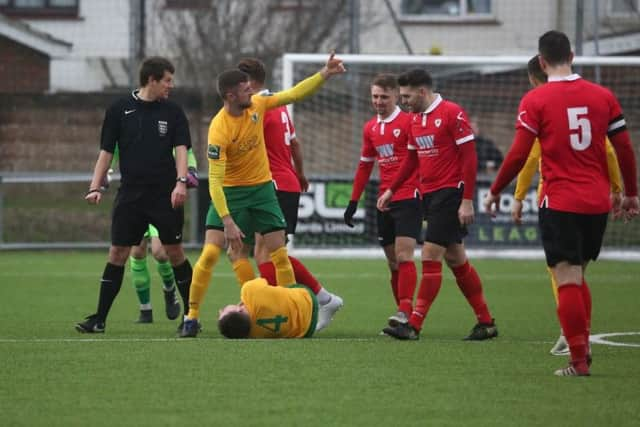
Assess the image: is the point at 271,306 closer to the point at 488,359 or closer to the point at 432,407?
the point at 488,359

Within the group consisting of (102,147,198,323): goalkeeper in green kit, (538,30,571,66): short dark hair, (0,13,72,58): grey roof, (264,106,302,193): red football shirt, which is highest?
(0,13,72,58): grey roof

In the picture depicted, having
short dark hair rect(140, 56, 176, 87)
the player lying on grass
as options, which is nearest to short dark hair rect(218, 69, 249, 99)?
short dark hair rect(140, 56, 176, 87)

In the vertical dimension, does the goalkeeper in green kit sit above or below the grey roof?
below

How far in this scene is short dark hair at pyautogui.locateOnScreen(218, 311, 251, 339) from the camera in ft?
33.7

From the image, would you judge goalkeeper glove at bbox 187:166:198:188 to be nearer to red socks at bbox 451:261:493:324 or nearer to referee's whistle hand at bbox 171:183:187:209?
referee's whistle hand at bbox 171:183:187:209

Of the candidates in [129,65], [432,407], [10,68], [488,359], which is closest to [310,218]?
[129,65]

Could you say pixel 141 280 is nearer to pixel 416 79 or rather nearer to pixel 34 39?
pixel 416 79

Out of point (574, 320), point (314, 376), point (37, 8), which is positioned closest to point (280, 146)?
point (314, 376)

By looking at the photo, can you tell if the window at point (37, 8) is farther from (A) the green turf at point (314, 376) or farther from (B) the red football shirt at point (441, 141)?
(B) the red football shirt at point (441, 141)

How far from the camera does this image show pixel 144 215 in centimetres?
1109

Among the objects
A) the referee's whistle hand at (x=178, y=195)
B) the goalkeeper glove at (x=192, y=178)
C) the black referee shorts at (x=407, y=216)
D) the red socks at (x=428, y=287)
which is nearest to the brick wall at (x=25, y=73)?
the goalkeeper glove at (x=192, y=178)

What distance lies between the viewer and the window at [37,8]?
99.7 feet

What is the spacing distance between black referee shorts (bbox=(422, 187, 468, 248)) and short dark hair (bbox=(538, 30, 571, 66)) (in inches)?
92.3

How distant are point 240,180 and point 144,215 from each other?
83 cm
